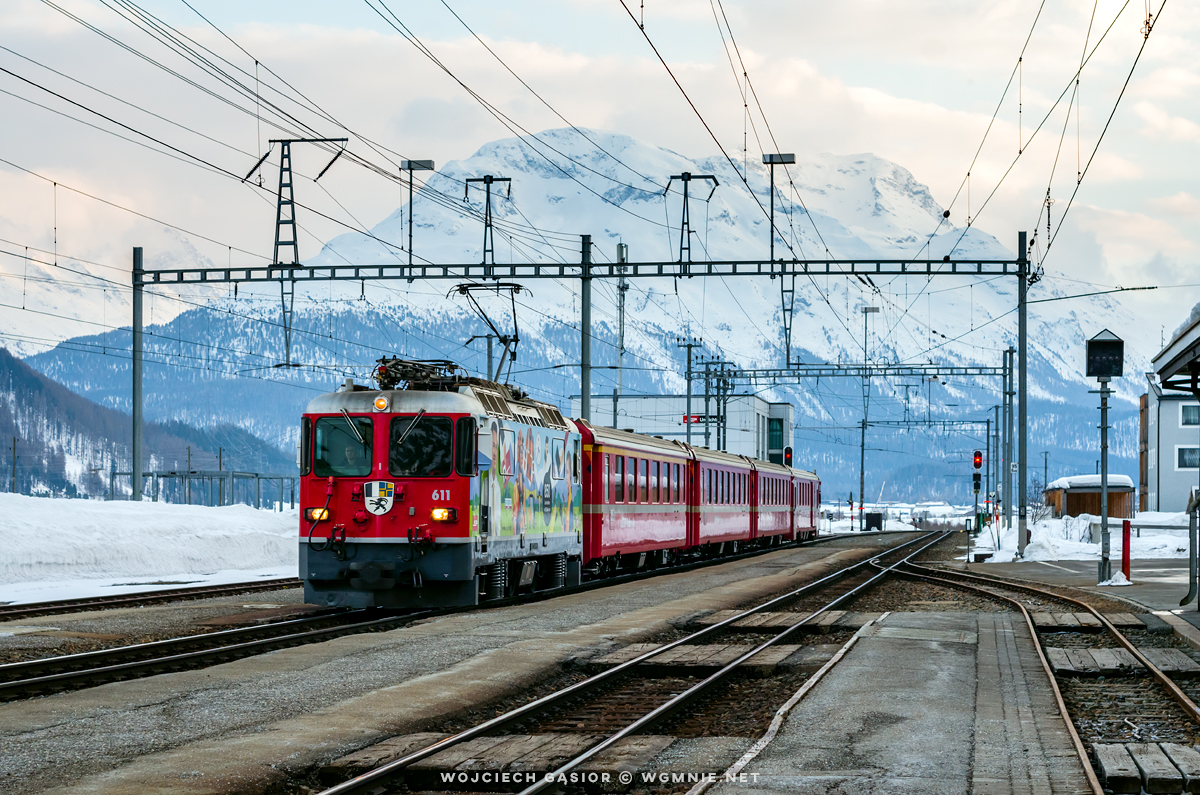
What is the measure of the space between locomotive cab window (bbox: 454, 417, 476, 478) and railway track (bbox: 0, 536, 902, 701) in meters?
A: 2.06

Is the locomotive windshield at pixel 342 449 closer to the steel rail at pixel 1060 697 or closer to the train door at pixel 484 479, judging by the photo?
the train door at pixel 484 479

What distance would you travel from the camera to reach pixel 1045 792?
7.75 m

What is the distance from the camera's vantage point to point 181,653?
14305 mm

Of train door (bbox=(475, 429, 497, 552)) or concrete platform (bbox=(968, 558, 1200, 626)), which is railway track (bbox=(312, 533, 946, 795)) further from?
concrete platform (bbox=(968, 558, 1200, 626))

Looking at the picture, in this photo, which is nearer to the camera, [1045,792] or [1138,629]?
[1045,792]

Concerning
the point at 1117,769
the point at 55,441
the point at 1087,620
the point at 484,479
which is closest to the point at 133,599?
the point at 484,479

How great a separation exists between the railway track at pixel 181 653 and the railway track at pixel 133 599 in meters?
3.56

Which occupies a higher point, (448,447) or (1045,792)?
(448,447)

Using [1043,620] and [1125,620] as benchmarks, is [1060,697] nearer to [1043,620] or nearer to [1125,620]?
[1043,620]

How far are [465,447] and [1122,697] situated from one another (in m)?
9.53

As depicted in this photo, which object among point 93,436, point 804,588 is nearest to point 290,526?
point 804,588

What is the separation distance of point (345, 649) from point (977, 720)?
709cm

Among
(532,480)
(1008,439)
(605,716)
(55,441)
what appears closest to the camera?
(605,716)

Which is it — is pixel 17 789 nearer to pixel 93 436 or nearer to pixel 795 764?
pixel 795 764
